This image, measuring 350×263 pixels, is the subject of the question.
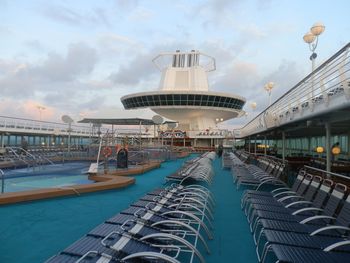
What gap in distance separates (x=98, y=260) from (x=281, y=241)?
1.85 metres

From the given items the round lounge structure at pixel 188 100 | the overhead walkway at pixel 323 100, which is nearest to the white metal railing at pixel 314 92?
the overhead walkway at pixel 323 100

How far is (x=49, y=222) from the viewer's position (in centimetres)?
513

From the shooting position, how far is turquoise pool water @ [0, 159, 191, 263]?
12.7ft

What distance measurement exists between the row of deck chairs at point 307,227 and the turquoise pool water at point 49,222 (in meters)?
2.59

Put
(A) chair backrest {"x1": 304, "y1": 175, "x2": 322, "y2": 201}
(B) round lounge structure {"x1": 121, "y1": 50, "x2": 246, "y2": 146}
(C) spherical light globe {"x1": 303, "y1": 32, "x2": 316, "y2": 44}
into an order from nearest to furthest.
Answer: (A) chair backrest {"x1": 304, "y1": 175, "x2": 322, "y2": 201}, (C) spherical light globe {"x1": 303, "y1": 32, "x2": 316, "y2": 44}, (B) round lounge structure {"x1": 121, "y1": 50, "x2": 246, "y2": 146}

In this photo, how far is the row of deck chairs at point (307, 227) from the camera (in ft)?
9.64

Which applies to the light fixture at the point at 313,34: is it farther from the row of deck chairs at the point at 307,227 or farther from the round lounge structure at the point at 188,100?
the round lounge structure at the point at 188,100

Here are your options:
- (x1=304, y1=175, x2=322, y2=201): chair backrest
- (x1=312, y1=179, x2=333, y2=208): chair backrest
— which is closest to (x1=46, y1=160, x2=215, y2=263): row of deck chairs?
(x1=312, y1=179, x2=333, y2=208): chair backrest

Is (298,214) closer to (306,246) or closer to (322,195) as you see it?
(322,195)

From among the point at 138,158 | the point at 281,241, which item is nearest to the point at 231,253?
the point at 281,241

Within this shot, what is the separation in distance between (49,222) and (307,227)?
12.9 feet

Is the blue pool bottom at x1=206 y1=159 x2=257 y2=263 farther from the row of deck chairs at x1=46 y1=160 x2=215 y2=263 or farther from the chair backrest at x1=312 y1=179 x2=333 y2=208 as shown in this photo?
the chair backrest at x1=312 y1=179 x2=333 y2=208

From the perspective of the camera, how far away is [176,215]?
4453 mm

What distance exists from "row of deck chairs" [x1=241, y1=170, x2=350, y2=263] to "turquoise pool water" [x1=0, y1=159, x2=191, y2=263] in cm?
259
